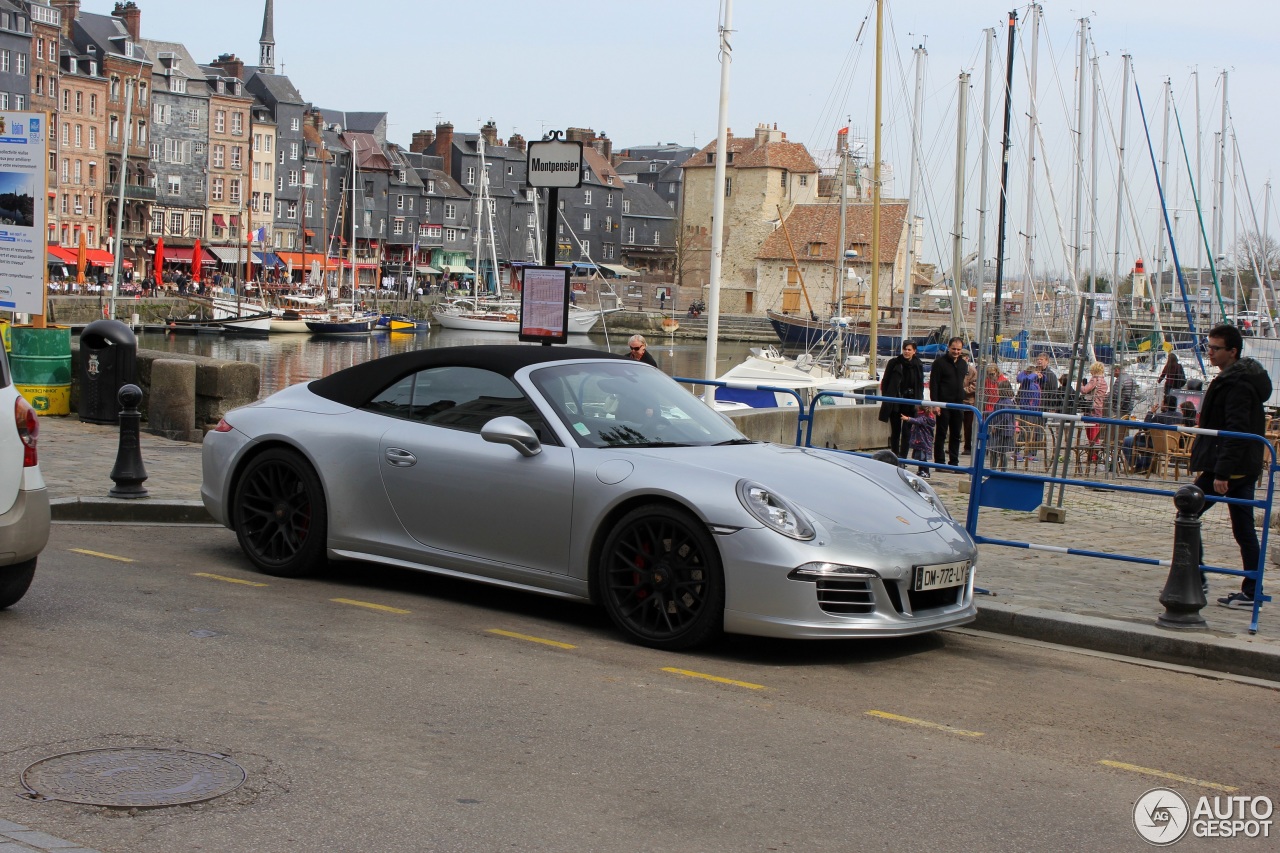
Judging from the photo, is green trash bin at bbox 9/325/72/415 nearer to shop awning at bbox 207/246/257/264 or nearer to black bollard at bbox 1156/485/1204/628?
black bollard at bbox 1156/485/1204/628

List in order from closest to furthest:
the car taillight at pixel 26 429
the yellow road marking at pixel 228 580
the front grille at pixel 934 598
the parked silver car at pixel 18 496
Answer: the parked silver car at pixel 18 496, the car taillight at pixel 26 429, the front grille at pixel 934 598, the yellow road marking at pixel 228 580

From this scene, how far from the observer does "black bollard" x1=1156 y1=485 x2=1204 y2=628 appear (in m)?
8.14

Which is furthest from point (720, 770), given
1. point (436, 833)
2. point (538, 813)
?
point (436, 833)

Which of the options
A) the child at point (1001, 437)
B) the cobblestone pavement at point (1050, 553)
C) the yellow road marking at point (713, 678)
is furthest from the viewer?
the child at point (1001, 437)

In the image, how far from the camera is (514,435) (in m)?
7.71

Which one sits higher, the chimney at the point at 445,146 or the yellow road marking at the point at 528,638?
the chimney at the point at 445,146

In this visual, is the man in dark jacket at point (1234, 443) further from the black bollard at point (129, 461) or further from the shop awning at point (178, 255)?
the shop awning at point (178, 255)

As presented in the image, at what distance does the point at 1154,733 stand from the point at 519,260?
14278cm

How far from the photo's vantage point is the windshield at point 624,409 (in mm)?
7965

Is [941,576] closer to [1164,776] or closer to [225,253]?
[1164,776]

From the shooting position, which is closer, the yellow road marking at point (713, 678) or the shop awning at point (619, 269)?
the yellow road marking at point (713, 678)

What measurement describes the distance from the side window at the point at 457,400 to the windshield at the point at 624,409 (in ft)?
0.52

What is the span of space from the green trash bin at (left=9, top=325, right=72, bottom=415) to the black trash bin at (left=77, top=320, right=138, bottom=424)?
0.32m

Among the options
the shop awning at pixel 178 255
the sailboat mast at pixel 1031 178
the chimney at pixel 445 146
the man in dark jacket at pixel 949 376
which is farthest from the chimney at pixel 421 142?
the man in dark jacket at pixel 949 376
